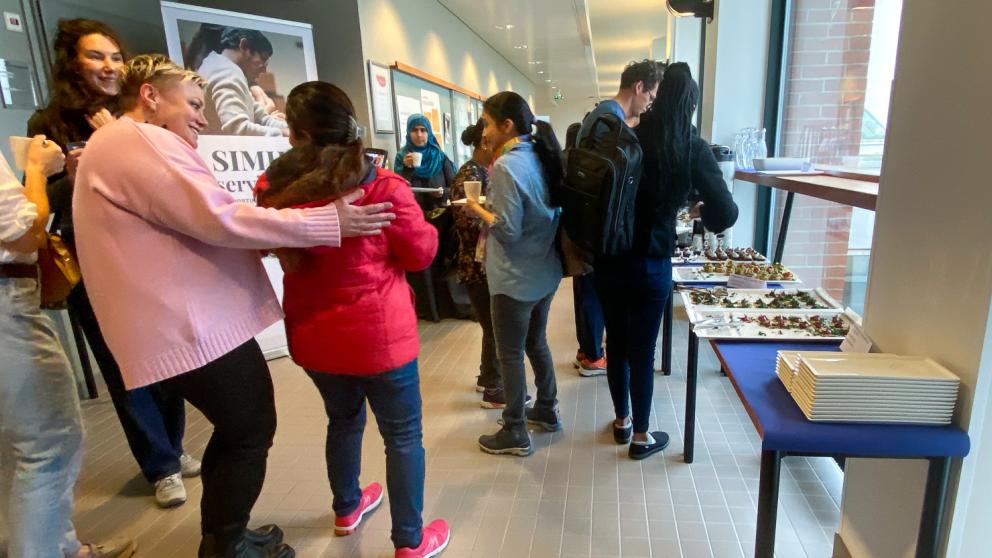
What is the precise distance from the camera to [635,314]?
6.53 ft

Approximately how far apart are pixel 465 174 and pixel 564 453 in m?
1.34

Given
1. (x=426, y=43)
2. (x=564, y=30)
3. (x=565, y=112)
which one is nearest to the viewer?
→ (x=426, y=43)

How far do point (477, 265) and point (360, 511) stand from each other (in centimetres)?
111

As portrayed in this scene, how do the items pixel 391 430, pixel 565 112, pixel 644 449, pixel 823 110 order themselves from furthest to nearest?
pixel 565 112 → pixel 823 110 → pixel 644 449 → pixel 391 430

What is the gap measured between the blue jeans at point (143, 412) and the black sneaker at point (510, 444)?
121 cm

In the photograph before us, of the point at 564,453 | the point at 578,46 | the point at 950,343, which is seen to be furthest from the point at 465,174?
the point at 578,46

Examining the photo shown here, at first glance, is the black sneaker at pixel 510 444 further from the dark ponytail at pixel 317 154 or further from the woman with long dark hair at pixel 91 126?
the dark ponytail at pixel 317 154

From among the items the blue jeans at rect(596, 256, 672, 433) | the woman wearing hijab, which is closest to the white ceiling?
the woman wearing hijab

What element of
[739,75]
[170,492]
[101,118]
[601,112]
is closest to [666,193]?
[601,112]

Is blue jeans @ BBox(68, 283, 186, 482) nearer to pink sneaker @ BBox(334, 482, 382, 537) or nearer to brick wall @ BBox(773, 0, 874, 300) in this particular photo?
pink sneaker @ BBox(334, 482, 382, 537)

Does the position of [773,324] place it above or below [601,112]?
below

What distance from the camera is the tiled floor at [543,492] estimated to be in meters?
1.71

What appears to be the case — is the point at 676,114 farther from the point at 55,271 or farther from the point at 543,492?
the point at 55,271

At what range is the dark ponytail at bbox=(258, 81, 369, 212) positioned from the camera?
1220 mm
